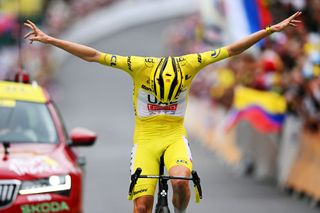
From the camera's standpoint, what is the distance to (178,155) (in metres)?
10.2

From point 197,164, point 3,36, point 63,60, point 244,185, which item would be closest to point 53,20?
point 63,60

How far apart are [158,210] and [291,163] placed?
8.81 m

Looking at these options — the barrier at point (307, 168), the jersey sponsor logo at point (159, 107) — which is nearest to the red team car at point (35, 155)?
the jersey sponsor logo at point (159, 107)

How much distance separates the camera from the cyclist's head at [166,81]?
10203 mm

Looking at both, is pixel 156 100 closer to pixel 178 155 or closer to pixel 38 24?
pixel 178 155

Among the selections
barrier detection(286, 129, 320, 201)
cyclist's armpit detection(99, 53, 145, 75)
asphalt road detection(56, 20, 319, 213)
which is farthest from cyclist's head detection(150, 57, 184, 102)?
barrier detection(286, 129, 320, 201)

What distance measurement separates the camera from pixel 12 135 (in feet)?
39.5

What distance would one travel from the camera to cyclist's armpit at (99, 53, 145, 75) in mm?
10211

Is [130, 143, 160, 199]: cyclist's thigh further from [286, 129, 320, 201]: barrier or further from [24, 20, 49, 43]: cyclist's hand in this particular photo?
[286, 129, 320, 201]: barrier

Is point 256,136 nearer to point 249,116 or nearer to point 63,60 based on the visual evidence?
point 249,116

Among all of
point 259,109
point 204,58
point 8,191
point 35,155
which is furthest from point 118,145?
point 204,58

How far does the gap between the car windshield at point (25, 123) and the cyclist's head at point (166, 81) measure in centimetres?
220

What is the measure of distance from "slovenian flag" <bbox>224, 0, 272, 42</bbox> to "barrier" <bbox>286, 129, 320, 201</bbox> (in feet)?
10.4

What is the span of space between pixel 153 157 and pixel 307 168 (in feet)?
25.1
